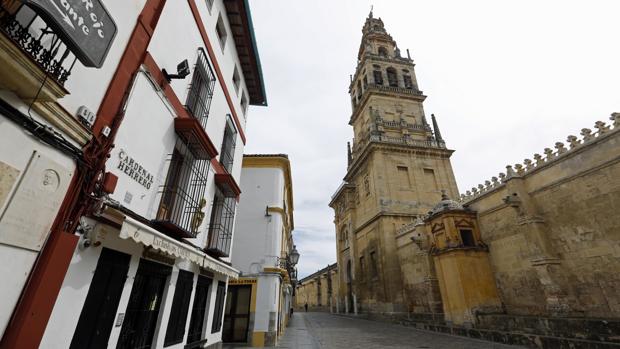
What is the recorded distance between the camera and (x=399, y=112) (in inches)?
1161

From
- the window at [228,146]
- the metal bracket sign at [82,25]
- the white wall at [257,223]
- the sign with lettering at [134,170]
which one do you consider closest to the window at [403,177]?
the white wall at [257,223]

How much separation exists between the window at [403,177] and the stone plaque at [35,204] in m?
24.4

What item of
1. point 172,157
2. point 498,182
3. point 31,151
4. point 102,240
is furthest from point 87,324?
point 498,182

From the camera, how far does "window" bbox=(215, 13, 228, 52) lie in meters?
8.25

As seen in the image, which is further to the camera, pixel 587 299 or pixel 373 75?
pixel 373 75

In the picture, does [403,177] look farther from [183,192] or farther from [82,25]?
[82,25]

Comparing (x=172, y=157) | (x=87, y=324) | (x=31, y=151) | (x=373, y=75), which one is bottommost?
(x=87, y=324)

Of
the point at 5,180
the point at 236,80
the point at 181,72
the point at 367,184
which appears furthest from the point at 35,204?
the point at 367,184

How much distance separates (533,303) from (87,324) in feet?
46.6

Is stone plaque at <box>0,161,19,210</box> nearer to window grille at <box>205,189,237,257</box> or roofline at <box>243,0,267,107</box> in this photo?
window grille at <box>205,189,237,257</box>

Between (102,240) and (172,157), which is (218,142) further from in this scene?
(102,240)

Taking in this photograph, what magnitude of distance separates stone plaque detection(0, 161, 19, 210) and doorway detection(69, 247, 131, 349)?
1462 mm

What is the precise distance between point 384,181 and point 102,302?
22.8 metres

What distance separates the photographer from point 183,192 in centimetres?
539
